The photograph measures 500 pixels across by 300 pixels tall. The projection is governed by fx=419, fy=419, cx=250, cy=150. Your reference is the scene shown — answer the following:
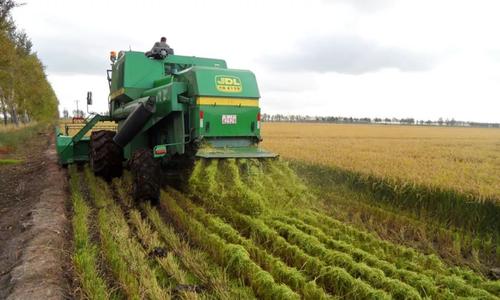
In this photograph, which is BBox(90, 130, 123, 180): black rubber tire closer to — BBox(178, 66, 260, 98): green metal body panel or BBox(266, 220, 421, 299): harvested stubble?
BBox(178, 66, 260, 98): green metal body panel

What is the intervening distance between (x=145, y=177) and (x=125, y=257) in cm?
231

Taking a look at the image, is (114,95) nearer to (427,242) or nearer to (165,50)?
(165,50)

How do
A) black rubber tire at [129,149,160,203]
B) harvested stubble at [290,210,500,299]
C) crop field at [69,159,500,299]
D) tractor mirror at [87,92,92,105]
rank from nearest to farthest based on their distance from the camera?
1. crop field at [69,159,500,299]
2. harvested stubble at [290,210,500,299]
3. black rubber tire at [129,149,160,203]
4. tractor mirror at [87,92,92,105]

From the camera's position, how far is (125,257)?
4445mm

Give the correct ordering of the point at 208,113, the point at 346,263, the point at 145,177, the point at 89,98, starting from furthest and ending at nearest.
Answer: the point at 89,98, the point at 208,113, the point at 145,177, the point at 346,263

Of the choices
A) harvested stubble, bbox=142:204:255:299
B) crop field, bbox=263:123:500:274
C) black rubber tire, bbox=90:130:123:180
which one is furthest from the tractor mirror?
harvested stubble, bbox=142:204:255:299

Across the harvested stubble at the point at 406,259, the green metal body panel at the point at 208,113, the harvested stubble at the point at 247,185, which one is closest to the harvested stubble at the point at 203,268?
the harvested stubble at the point at 247,185

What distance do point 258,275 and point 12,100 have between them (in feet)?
113

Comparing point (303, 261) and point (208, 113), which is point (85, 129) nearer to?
point (208, 113)

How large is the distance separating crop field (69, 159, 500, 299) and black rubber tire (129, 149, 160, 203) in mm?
195

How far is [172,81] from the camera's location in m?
7.57

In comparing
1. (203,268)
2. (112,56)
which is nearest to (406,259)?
(203,268)

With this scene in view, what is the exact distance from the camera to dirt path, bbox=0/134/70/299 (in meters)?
3.82

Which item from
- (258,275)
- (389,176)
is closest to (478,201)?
(389,176)
